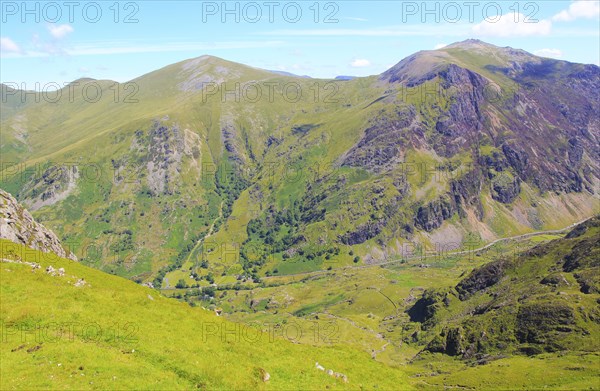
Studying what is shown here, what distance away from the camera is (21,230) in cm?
10431

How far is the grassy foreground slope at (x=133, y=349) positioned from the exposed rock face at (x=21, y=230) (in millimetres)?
41743

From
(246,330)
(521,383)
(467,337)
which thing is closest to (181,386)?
(246,330)

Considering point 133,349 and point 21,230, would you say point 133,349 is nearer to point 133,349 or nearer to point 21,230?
point 133,349

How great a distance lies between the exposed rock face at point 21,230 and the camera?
321 feet

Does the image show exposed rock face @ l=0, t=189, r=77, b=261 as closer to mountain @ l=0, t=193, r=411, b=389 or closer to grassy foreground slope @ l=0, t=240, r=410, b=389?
mountain @ l=0, t=193, r=411, b=389

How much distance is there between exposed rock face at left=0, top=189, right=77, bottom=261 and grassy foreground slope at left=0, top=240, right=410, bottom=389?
41.7m

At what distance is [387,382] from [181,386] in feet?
98.5

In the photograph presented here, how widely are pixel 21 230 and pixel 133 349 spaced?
79.0 meters

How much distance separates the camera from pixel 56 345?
41.9 m

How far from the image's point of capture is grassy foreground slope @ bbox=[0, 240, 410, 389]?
128 feet

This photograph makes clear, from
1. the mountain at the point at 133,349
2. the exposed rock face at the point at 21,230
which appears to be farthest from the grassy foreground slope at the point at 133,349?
the exposed rock face at the point at 21,230

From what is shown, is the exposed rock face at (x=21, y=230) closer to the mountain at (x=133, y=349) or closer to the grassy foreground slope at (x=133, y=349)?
the mountain at (x=133, y=349)

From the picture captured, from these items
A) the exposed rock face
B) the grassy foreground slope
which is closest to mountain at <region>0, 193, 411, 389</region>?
the grassy foreground slope

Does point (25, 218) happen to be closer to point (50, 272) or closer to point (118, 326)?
point (50, 272)
